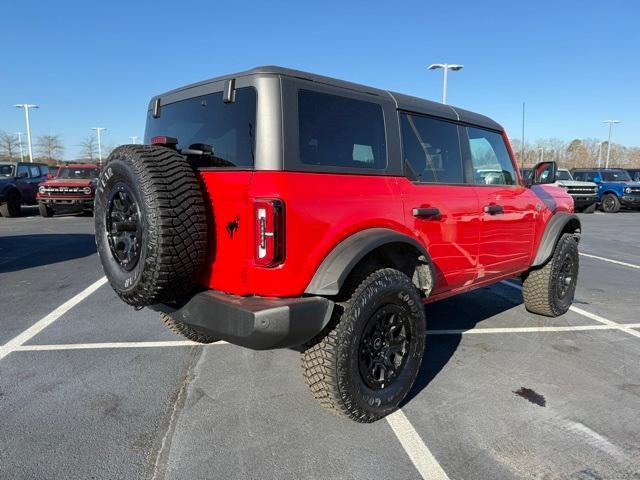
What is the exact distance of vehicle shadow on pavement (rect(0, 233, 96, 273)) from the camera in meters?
7.18

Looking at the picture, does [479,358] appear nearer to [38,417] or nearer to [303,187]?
[303,187]

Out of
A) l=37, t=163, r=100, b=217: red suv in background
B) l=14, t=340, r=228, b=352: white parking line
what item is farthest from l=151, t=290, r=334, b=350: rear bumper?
l=37, t=163, r=100, b=217: red suv in background

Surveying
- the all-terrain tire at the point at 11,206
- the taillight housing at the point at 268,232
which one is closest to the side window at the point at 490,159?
the taillight housing at the point at 268,232

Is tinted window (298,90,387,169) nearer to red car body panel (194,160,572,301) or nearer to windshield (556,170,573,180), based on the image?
red car body panel (194,160,572,301)

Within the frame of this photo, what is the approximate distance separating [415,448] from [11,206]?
54.4 feet

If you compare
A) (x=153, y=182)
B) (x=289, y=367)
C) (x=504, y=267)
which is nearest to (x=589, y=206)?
(x=504, y=267)

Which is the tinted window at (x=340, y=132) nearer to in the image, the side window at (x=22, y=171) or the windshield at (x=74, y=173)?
the windshield at (x=74, y=173)

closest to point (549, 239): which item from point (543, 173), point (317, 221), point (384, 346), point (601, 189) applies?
point (543, 173)

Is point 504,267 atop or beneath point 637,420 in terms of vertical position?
atop

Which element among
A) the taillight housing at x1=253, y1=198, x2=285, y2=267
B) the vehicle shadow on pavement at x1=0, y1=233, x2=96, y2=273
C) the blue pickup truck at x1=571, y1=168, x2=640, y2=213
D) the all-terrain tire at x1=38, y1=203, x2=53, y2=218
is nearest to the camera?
the taillight housing at x1=253, y1=198, x2=285, y2=267

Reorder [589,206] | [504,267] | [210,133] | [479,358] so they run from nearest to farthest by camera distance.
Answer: [210,133] → [479,358] → [504,267] → [589,206]

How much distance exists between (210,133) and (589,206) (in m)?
21.0

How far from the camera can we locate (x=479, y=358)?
3.66 meters

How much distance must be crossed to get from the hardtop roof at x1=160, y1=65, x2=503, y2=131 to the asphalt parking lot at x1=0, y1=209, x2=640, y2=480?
197cm
